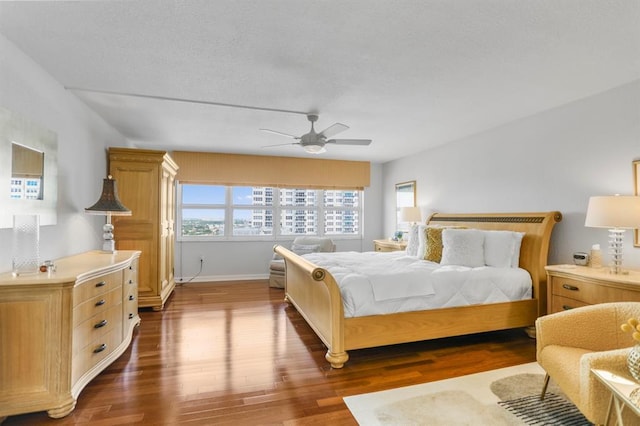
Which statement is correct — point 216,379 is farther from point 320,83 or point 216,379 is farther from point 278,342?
point 320,83

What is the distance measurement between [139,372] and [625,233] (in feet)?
14.1

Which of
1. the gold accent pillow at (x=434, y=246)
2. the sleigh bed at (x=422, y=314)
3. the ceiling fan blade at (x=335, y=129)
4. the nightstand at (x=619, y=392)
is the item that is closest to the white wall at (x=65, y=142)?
the sleigh bed at (x=422, y=314)

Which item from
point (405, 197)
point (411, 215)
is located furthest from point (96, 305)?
point (405, 197)

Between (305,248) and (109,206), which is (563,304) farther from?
(109,206)

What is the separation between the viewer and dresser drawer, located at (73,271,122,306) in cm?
217

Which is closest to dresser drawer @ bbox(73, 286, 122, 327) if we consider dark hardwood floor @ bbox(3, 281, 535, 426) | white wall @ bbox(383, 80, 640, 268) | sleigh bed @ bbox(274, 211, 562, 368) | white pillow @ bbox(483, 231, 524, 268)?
dark hardwood floor @ bbox(3, 281, 535, 426)

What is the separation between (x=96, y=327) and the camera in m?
2.40

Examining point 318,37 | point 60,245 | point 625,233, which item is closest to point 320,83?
point 318,37

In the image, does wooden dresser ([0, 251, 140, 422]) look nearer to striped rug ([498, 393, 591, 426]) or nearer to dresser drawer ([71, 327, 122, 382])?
dresser drawer ([71, 327, 122, 382])

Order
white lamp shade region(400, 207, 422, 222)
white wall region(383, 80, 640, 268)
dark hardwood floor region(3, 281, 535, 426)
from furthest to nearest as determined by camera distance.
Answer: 1. white lamp shade region(400, 207, 422, 222)
2. white wall region(383, 80, 640, 268)
3. dark hardwood floor region(3, 281, 535, 426)

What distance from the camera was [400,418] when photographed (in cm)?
199

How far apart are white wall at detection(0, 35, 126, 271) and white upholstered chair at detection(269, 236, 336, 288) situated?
8.39 ft

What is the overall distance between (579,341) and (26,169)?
13.0ft

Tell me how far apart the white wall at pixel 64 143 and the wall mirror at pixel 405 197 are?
4733 millimetres
